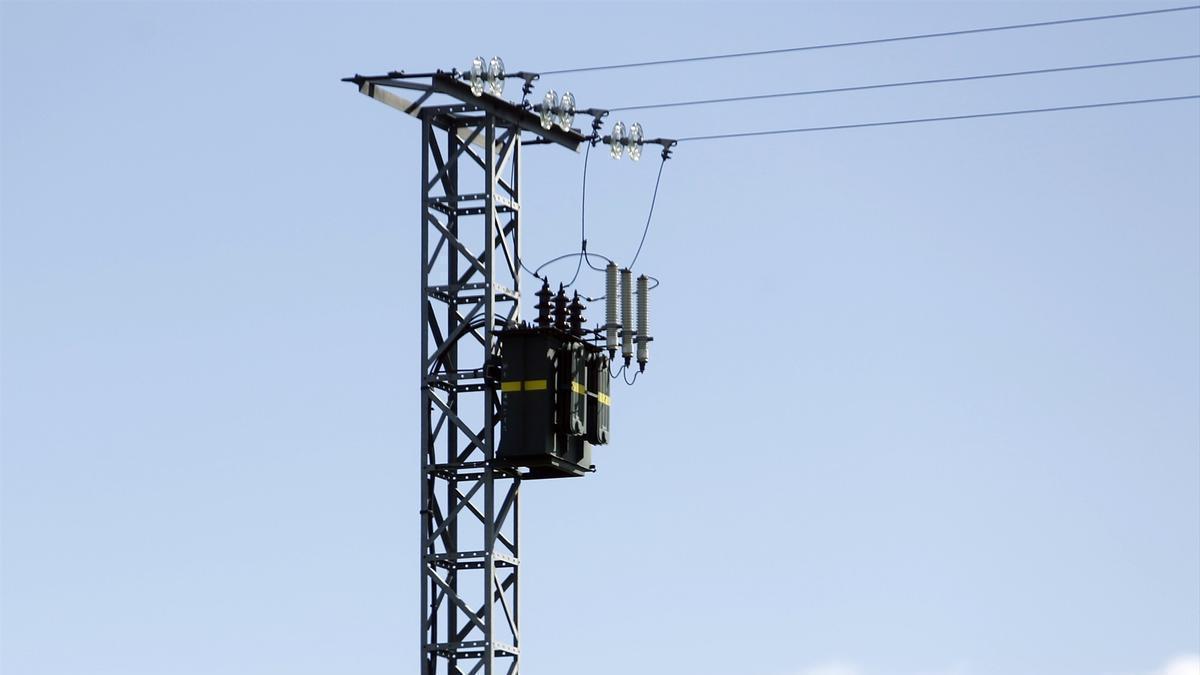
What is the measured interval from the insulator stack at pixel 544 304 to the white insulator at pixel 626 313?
1.12 m

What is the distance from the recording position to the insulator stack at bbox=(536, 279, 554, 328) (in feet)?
227

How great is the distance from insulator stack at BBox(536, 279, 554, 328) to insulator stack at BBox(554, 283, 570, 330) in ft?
0.36

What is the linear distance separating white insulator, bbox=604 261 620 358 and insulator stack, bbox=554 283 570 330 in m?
0.63

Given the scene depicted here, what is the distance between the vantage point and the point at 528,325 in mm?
69000

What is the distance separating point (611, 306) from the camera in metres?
69.4

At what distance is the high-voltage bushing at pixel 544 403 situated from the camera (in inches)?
2687

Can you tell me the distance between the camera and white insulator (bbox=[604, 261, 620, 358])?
6931 cm

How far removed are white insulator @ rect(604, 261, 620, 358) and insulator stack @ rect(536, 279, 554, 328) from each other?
0.89m

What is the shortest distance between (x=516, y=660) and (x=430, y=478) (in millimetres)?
3099

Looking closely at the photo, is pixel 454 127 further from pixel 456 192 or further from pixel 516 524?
pixel 516 524

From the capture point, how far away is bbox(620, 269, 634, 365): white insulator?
69.4 metres

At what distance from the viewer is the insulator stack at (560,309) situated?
227ft

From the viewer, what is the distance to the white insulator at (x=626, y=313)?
6938 centimetres

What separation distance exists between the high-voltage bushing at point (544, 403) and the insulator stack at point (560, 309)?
299mm
